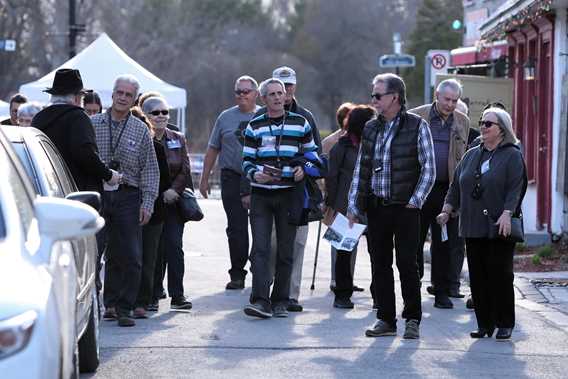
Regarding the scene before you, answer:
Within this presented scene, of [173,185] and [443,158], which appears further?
[443,158]

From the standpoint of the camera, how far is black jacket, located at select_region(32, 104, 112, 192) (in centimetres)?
975

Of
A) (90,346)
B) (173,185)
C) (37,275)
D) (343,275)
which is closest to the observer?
(37,275)

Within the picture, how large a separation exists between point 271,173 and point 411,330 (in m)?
1.72

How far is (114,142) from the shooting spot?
10430 mm

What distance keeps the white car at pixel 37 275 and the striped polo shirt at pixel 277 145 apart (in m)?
4.11

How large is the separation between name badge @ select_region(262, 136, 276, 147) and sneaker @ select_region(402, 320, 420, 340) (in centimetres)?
186

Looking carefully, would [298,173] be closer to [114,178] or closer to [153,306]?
[114,178]

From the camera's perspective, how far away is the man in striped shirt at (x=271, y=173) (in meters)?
10.9

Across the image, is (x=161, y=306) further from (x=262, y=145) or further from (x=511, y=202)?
(x=511, y=202)

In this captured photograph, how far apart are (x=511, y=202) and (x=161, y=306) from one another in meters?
3.40

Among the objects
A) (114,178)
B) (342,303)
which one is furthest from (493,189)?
(114,178)

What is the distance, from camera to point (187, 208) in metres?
11.5

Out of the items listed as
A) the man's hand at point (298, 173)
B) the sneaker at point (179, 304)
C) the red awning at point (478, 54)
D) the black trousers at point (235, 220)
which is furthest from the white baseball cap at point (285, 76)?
the red awning at point (478, 54)

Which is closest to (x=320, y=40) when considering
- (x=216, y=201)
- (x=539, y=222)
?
(x=216, y=201)
